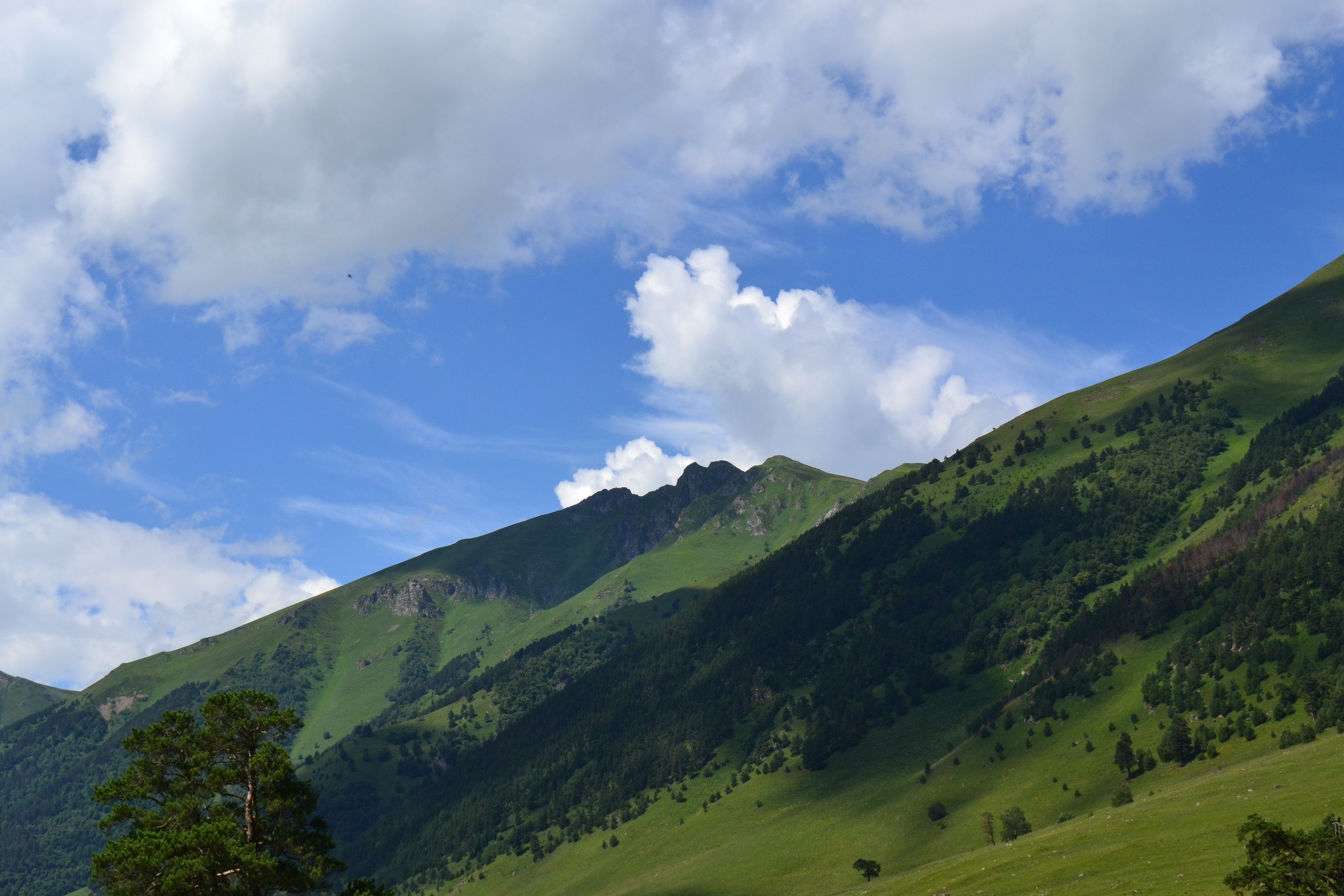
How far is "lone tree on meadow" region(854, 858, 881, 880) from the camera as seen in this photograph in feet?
528

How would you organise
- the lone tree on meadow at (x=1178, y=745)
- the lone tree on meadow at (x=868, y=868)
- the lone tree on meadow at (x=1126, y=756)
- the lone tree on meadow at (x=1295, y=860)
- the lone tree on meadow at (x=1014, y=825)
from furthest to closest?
the lone tree on meadow at (x=1126, y=756)
the lone tree on meadow at (x=1178, y=745)
the lone tree on meadow at (x=868, y=868)
the lone tree on meadow at (x=1014, y=825)
the lone tree on meadow at (x=1295, y=860)

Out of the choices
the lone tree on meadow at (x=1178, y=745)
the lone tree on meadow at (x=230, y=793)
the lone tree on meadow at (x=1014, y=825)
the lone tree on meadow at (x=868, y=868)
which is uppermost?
the lone tree on meadow at (x=230, y=793)

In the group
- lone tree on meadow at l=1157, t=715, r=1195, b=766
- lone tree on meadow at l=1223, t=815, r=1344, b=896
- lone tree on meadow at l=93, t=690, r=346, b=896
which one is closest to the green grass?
lone tree on meadow at l=1157, t=715, r=1195, b=766

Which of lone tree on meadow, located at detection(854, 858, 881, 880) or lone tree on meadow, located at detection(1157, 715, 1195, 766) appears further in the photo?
lone tree on meadow, located at detection(1157, 715, 1195, 766)

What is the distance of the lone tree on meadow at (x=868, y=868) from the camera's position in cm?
16088

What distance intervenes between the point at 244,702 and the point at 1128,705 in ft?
626

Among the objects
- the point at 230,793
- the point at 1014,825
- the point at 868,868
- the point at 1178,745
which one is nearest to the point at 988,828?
the point at 1014,825

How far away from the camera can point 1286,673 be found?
17488 centimetres

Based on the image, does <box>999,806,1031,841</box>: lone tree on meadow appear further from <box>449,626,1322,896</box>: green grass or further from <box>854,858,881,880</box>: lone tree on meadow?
<box>854,858,881,880</box>: lone tree on meadow

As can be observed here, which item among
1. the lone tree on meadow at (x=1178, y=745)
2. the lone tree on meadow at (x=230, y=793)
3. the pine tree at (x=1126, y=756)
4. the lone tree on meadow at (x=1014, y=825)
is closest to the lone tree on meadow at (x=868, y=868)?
the lone tree on meadow at (x=1014, y=825)

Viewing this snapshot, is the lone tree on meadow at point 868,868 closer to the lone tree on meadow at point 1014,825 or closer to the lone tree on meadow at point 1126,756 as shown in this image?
the lone tree on meadow at point 1014,825

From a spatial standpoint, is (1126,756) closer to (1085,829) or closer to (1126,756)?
(1126,756)

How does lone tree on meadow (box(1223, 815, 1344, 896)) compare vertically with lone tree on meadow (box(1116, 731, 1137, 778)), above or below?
above

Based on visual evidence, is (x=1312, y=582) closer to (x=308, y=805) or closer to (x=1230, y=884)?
(x=1230, y=884)
